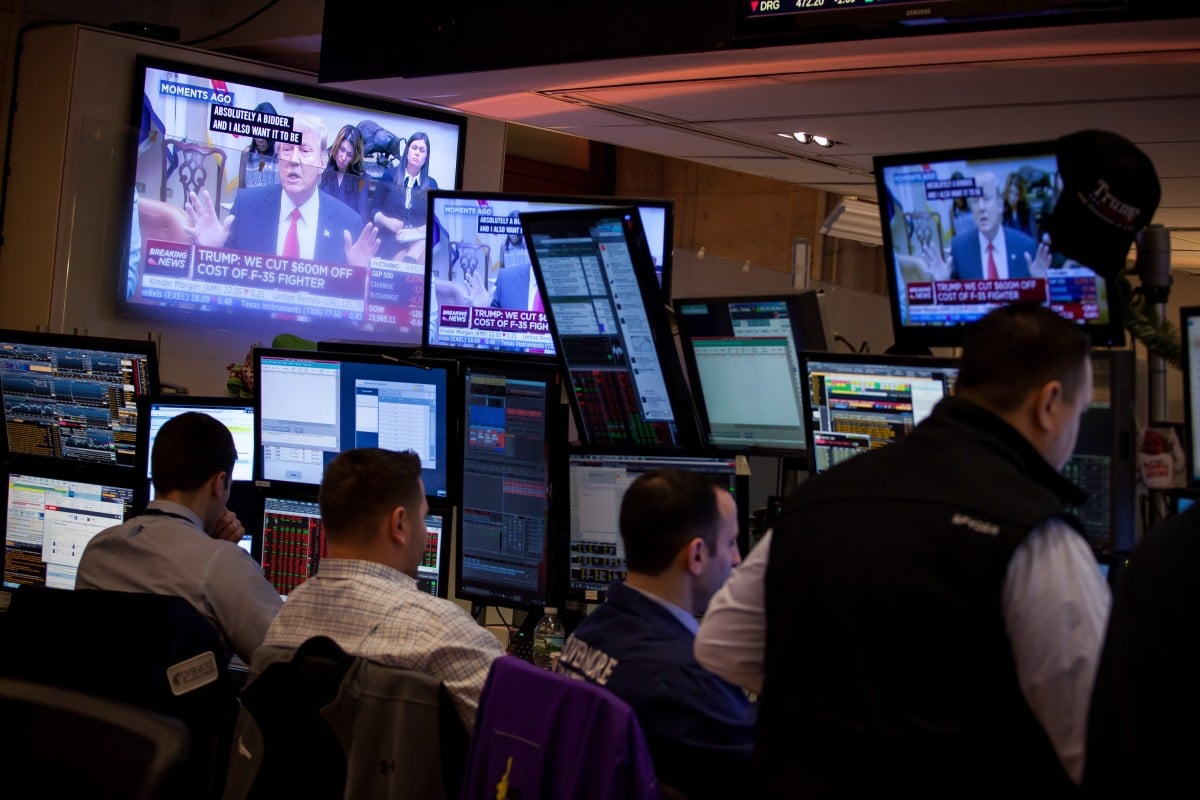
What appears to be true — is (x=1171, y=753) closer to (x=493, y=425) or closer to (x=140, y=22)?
(x=493, y=425)

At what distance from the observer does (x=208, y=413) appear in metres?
3.86

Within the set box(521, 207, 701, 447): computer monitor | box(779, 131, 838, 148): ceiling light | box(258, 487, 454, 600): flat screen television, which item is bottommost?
box(258, 487, 454, 600): flat screen television

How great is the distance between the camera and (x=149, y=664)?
9.12 ft

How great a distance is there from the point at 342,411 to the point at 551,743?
5.67ft

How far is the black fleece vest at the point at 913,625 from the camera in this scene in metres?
1.81

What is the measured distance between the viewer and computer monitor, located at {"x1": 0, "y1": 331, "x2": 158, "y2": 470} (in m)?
3.98

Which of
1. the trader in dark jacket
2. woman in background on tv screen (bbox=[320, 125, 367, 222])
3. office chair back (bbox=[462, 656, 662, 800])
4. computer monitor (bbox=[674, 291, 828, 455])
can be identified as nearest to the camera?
office chair back (bbox=[462, 656, 662, 800])

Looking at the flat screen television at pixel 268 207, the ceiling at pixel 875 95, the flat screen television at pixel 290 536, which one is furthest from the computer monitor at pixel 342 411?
the flat screen television at pixel 268 207

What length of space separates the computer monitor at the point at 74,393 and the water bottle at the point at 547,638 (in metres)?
1.39

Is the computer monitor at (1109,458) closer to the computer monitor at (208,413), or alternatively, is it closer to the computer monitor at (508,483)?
the computer monitor at (508,483)

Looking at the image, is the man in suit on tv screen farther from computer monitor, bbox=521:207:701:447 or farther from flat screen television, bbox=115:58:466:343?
computer monitor, bbox=521:207:701:447

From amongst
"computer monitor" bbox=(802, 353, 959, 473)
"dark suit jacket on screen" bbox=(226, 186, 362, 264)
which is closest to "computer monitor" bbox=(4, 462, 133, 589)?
"computer monitor" bbox=(802, 353, 959, 473)

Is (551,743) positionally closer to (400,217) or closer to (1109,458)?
(1109,458)

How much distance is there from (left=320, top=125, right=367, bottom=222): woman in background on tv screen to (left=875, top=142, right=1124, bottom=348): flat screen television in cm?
430
